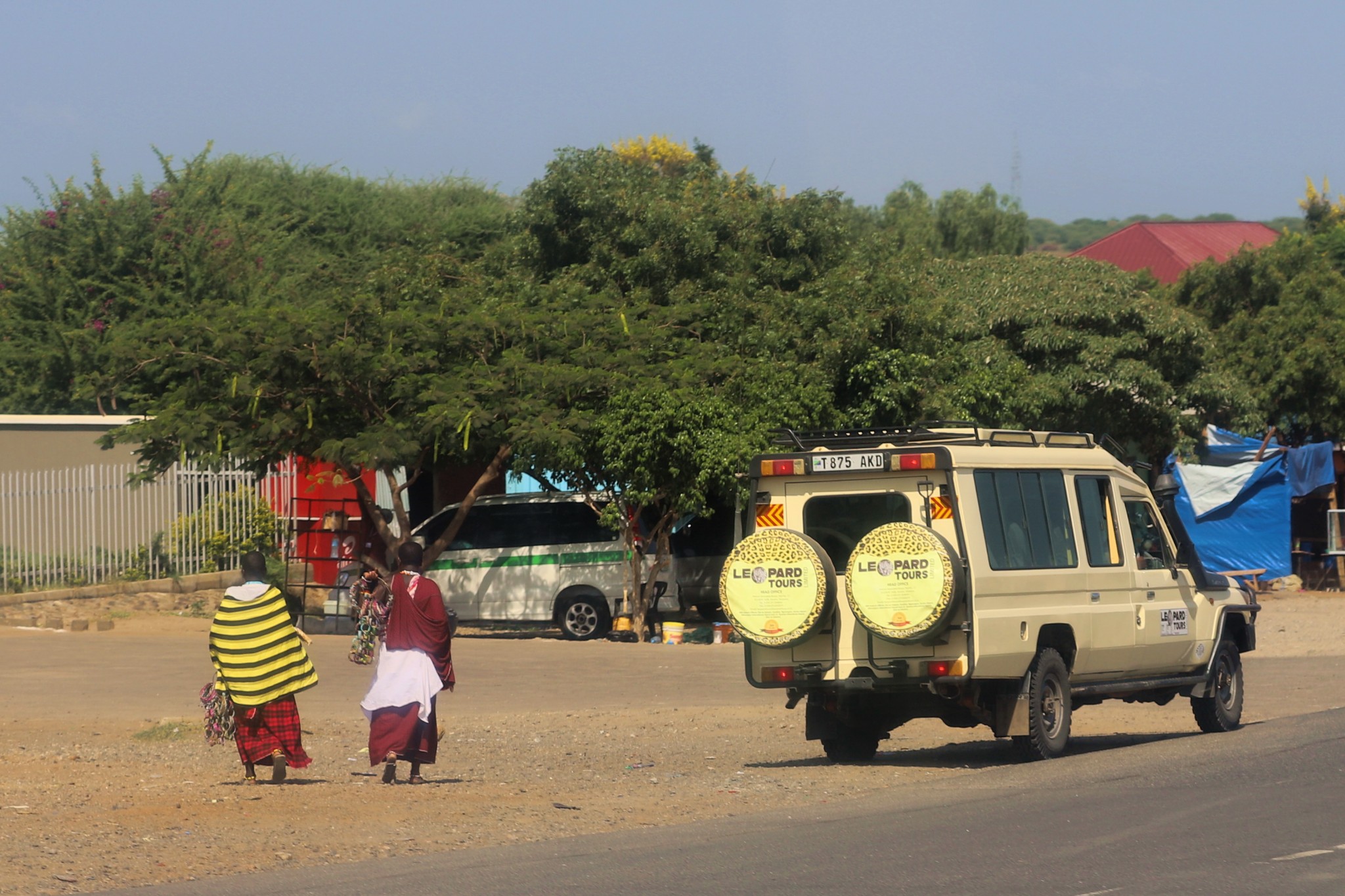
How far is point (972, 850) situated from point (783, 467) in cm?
401

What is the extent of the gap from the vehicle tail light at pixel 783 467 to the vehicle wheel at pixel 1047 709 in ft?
7.14

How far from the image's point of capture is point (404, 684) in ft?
33.4

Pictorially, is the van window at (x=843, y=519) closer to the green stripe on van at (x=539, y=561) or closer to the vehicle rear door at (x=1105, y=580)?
the vehicle rear door at (x=1105, y=580)

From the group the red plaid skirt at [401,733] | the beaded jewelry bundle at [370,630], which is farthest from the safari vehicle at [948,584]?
the beaded jewelry bundle at [370,630]

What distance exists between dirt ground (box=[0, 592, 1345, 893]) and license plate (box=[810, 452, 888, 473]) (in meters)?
2.19

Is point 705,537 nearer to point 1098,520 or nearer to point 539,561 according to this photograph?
point 539,561

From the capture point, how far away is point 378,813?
9258 mm

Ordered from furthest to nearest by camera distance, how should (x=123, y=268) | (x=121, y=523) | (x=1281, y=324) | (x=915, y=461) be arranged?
1. (x=123, y=268)
2. (x=1281, y=324)
3. (x=121, y=523)
4. (x=915, y=461)

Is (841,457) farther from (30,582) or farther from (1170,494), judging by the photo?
(30,582)

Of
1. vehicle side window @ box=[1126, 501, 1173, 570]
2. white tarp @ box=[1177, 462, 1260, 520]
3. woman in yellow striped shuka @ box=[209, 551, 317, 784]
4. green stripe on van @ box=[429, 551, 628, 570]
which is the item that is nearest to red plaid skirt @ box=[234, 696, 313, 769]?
woman in yellow striped shuka @ box=[209, 551, 317, 784]

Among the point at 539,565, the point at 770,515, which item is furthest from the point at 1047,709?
→ the point at 539,565

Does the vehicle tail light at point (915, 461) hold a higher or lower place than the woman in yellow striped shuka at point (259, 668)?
higher

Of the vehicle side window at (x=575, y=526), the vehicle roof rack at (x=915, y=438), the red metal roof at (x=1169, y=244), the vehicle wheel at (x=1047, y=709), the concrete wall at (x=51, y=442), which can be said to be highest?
the red metal roof at (x=1169, y=244)

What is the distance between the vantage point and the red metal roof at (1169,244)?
66562 mm
